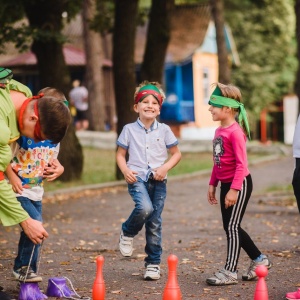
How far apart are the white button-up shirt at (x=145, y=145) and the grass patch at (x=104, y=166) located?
971 cm

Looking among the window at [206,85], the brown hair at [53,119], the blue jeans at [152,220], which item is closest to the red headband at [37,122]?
the brown hair at [53,119]

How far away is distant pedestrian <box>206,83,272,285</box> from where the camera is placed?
294 inches

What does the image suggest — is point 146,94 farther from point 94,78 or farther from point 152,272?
point 94,78

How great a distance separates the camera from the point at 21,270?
6.78m

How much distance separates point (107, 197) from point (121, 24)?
4589 millimetres

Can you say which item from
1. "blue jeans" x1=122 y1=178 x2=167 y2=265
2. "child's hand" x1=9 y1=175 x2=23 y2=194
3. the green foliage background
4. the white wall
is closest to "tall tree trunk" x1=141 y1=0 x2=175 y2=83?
"blue jeans" x1=122 y1=178 x2=167 y2=265

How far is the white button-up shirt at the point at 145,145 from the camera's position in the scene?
7.91 metres

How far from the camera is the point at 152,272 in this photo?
782 centimetres

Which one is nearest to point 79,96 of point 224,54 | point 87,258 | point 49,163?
point 224,54

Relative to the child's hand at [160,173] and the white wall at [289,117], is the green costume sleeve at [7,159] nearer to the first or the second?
the child's hand at [160,173]

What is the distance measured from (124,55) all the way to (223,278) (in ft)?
41.5

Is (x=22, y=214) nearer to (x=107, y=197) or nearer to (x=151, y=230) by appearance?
(x=151, y=230)

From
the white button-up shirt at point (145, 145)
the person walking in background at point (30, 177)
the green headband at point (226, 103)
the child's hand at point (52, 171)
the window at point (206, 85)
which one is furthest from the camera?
the window at point (206, 85)

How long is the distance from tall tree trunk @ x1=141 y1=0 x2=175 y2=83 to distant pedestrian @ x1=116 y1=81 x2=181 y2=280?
1357cm
